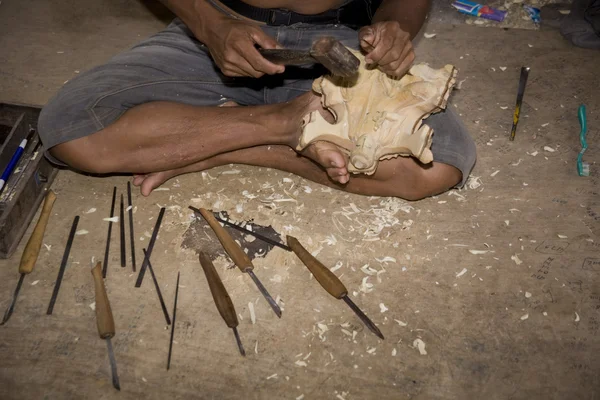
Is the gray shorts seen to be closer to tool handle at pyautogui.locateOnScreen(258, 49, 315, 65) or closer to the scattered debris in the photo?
tool handle at pyautogui.locateOnScreen(258, 49, 315, 65)

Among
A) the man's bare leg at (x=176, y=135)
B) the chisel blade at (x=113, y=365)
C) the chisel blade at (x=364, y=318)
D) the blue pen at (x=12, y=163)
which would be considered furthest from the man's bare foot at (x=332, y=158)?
the blue pen at (x=12, y=163)

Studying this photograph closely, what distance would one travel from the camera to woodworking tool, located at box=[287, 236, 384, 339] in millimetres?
1851

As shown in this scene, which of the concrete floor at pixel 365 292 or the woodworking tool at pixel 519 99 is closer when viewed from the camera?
the concrete floor at pixel 365 292

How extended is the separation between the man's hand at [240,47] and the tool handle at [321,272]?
63 cm

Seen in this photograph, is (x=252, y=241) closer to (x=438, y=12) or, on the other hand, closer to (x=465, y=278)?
(x=465, y=278)

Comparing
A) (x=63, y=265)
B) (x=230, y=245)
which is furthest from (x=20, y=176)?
(x=230, y=245)

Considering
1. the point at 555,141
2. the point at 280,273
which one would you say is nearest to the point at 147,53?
the point at 280,273

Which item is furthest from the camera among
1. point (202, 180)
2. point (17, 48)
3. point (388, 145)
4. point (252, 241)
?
point (17, 48)

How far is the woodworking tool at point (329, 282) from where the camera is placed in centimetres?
185

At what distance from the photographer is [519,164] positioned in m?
2.37

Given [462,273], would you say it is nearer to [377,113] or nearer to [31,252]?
[377,113]

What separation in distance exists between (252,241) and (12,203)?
0.90 meters

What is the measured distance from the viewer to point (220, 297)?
186 centimetres

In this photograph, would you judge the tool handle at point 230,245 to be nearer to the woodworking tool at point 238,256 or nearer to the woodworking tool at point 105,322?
the woodworking tool at point 238,256
